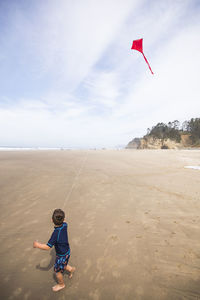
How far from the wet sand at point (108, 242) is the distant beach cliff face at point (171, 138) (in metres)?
74.1

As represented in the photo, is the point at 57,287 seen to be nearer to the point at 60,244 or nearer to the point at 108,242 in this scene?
the point at 60,244

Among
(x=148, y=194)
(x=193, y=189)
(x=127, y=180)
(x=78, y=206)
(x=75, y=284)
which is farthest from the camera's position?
(x=127, y=180)

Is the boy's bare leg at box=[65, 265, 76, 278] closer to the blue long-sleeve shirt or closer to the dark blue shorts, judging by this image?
the dark blue shorts

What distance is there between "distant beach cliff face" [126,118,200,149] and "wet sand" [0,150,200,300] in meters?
74.1

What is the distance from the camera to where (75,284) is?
8.19 feet

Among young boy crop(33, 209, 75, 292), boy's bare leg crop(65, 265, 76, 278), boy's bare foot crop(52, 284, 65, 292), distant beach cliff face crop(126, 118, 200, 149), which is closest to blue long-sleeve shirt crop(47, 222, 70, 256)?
young boy crop(33, 209, 75, 292)

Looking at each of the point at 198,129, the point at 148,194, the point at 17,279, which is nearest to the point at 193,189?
the point at 148,194

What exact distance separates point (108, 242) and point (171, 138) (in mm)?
84055

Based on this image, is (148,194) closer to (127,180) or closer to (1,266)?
(127,180)

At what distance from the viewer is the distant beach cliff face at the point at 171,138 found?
7562 cm

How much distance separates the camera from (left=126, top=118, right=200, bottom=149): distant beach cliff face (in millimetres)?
75625

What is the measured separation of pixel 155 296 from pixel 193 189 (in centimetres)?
556

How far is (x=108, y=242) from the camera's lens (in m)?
3.45

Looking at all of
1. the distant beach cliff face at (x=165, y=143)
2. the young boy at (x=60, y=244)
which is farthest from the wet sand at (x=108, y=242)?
the distant beach cliff face at (x=165, y=143)
